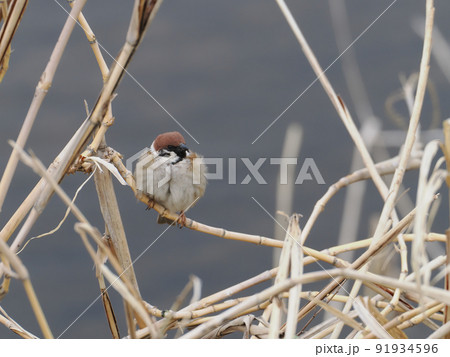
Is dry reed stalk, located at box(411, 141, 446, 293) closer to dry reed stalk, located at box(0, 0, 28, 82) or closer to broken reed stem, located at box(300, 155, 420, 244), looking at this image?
broken reed stem, located at box(300, 155, 420, 244)

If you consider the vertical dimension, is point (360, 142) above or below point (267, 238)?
above

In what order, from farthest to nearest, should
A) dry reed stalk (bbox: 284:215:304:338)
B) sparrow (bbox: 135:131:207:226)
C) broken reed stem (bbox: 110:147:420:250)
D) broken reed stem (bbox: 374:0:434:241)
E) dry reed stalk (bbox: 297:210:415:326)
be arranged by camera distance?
sparrow (bbox: 135:131:207:226) < broken reed stem (bbox: 110:147:420:250) < broken reed stem (bbox: 374:0:434:241) < dry reed stalk (bbox: 297:210:415:326) < dry reed stalk (bbox: 284:215:304:338)

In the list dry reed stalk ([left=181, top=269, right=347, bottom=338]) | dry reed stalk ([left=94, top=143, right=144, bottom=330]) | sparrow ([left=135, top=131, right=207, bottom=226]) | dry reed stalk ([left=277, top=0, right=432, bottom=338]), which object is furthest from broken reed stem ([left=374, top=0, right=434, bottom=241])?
sparrow ([left=135, top=131, right=207, bottom=226])

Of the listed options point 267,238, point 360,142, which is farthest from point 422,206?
point 267,238

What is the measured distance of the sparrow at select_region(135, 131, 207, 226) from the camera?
9.04ft

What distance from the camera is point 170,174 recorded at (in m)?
2.80

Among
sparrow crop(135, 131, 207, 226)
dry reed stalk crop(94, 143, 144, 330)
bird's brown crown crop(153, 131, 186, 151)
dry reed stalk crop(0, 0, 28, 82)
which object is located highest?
bird's brown crown crop(153, 131, 186, 151)

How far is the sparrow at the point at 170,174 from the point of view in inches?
108

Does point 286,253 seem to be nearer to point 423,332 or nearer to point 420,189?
point 420,189

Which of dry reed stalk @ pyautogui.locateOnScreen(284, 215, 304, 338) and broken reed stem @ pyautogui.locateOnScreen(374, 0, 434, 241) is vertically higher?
broken reed stem @ pyautogui.locateOnScreen(374, 0, 434, 241)

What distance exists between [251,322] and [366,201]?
10.3 ft

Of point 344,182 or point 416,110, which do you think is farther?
point 344,182

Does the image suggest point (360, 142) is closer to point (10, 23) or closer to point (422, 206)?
point (422, 206)
